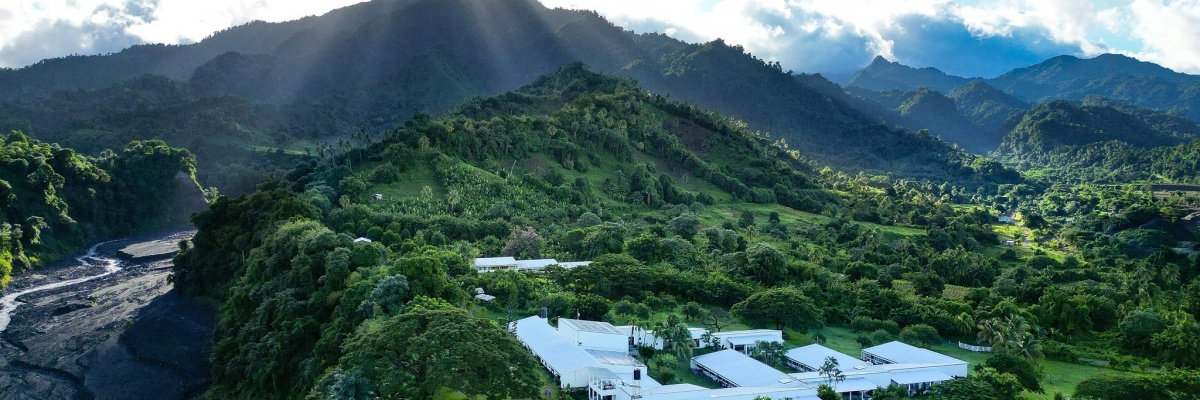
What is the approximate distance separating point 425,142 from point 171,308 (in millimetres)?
33183

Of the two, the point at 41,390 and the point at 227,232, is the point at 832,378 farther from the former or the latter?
the point at 227,232

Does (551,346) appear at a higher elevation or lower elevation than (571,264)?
lower

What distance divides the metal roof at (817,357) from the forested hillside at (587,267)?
19.2 feet

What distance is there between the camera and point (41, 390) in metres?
49.4

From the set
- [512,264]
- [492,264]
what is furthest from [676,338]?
[492,264]

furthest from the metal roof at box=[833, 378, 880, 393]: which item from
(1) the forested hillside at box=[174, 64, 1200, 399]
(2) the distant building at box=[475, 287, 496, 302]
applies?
(2) the distant building at box=[475, 287, 496, 302]

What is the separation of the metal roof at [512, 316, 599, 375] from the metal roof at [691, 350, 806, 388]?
291 inches

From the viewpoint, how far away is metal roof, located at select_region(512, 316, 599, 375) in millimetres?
36312

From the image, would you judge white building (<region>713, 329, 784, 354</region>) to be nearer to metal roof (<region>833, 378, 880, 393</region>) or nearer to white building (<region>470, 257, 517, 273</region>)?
metal roof (<region>833, 378, 880, 393</region>)

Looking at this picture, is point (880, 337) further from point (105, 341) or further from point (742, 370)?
point (105, 341)

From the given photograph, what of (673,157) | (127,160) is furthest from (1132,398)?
(127,160)

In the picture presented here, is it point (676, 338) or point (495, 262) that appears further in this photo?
point (495, 262)

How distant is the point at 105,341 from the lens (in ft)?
193

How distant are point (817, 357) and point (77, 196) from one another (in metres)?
98.4
